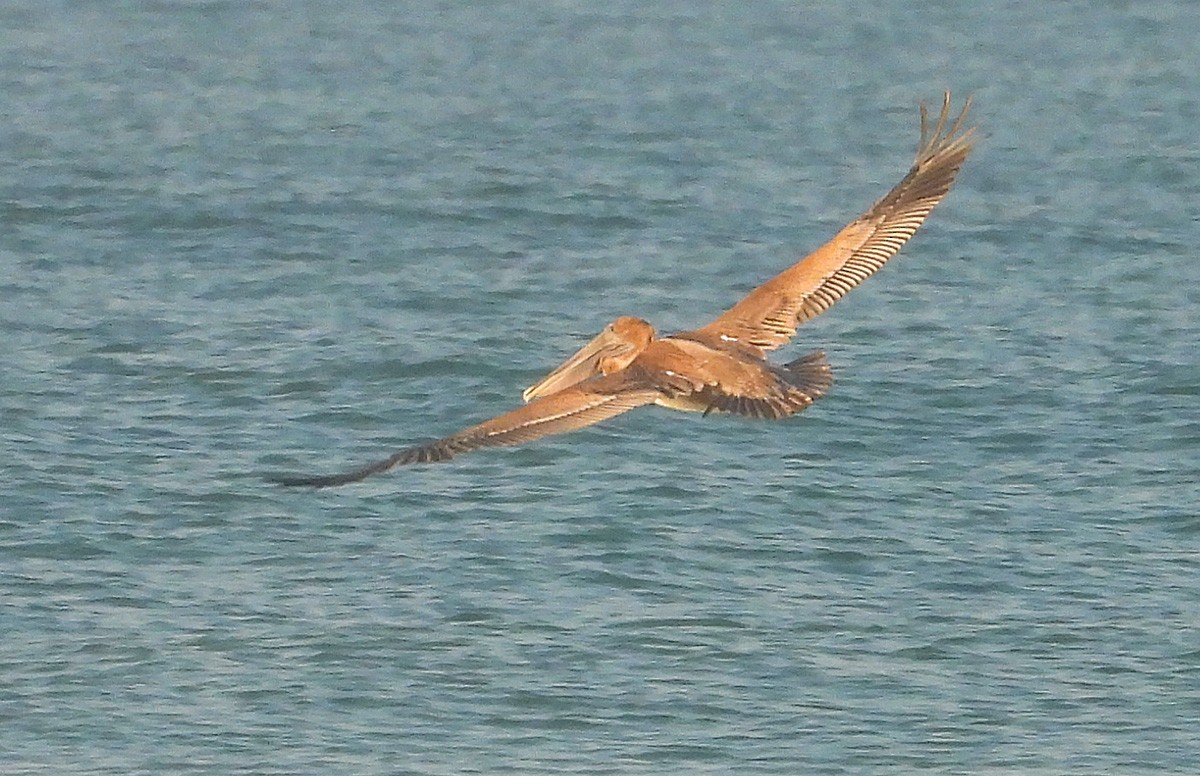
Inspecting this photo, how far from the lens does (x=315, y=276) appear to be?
16719 millimetres

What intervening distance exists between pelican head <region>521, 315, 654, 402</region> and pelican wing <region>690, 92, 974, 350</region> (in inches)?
8.3

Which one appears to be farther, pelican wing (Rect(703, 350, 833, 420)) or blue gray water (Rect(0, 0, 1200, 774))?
blue gray water (Rect(0, 0, 1200, 774))

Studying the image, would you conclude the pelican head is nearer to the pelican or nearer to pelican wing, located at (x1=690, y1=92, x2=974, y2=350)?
the pelican

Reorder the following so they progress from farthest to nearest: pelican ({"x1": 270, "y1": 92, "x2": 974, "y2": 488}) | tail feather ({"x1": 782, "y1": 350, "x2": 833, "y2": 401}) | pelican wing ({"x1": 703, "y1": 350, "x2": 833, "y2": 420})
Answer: tail feather ({"x1": 782, "y1": 350, "x2": 833, "y2": 401}) < pelican wing ({"x1": 703, "y1": 350, "x2": 833, "y2": 420}) < pelican ({"x1": 270, "y1": 92, "x2": 974, "y2": 488})

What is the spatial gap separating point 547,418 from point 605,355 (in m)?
0.91

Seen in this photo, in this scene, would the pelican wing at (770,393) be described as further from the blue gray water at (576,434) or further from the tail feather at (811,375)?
the blue gray water at (576,434)

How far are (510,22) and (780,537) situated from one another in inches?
498

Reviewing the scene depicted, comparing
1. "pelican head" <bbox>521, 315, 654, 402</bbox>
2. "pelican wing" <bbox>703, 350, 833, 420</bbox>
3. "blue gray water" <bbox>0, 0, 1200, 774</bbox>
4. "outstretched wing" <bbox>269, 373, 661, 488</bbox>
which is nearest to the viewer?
"outstretched wing" <bbox>269, 373, 661, 488</bbox>

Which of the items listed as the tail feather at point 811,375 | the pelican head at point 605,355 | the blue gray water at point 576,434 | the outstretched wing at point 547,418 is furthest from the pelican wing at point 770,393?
the blue gray water at point 576,434

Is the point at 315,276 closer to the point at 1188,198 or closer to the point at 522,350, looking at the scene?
the point at 522,350

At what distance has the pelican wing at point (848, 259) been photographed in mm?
8648

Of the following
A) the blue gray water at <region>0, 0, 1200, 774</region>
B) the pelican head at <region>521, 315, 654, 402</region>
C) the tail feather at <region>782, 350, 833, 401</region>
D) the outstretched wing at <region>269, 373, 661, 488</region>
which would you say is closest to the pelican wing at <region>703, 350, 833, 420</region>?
the tail feather at <region>782, 350, 833, 401</region>

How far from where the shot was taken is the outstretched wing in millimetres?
7387

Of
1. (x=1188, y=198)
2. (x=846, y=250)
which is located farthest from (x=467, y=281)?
(x=846, y=250)
